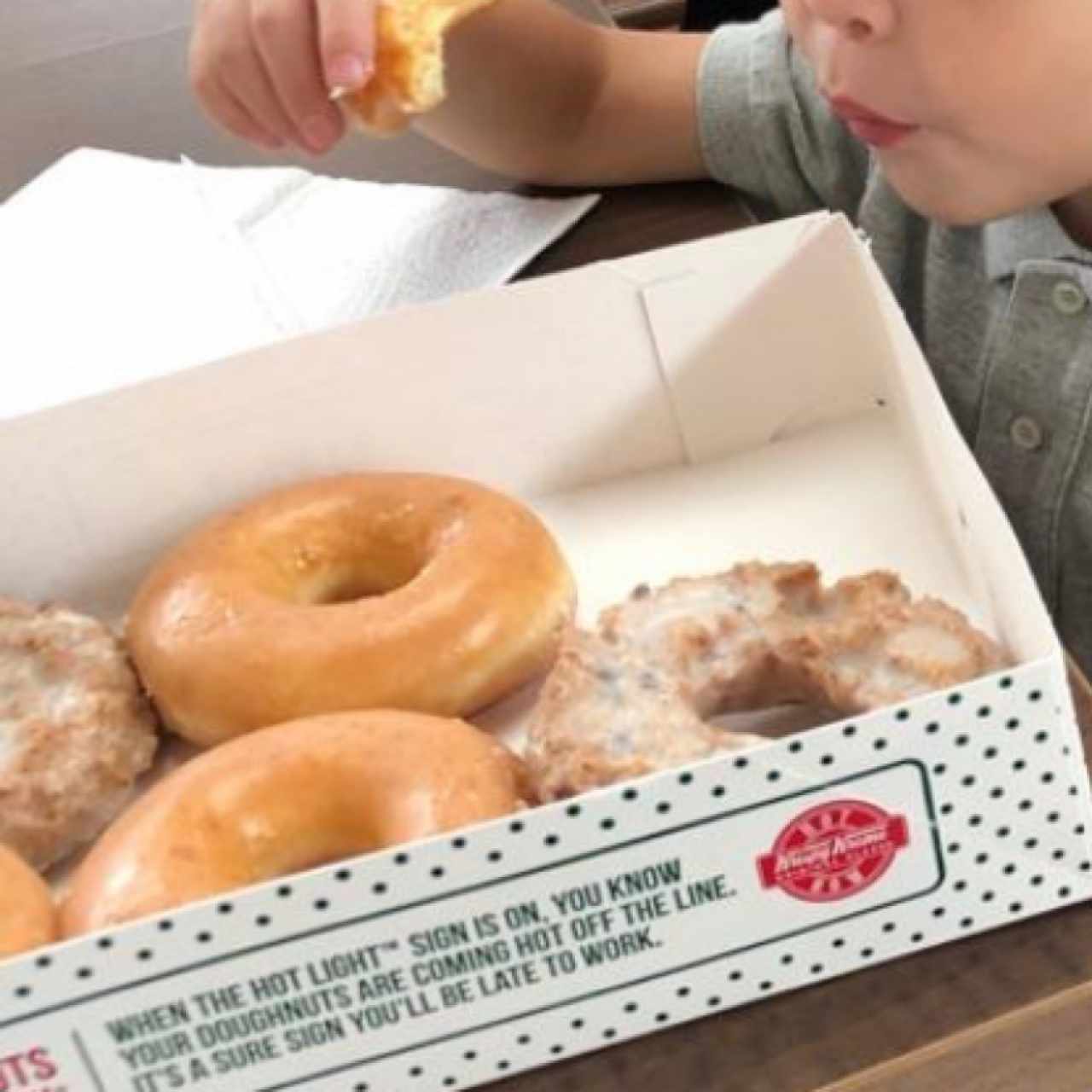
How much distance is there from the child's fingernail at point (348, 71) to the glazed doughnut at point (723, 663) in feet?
1.10

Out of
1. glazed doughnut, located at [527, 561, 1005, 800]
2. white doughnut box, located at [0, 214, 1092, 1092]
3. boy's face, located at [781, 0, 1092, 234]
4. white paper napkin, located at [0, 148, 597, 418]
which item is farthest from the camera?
white paper napkin, located at [0, 148, 597, 418]

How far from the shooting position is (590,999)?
586mm

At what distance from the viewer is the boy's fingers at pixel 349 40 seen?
36.2 inches

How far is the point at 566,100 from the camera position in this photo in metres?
1.15

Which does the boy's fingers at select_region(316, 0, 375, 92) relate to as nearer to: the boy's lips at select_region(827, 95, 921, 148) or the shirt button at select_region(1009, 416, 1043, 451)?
the boy's lips at select_region(827, 95, 921, 148)

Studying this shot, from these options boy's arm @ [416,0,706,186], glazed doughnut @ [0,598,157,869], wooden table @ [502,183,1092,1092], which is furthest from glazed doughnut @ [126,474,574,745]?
boy's arm @ [416,0,706,186]

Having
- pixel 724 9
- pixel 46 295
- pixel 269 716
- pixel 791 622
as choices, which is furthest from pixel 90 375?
pixel 724 9

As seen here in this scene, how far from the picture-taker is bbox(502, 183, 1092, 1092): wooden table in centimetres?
58

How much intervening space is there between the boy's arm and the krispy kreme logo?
2.01 feet

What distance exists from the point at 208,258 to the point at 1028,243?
47 centimetres

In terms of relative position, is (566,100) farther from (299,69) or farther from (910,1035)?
(910,1035)

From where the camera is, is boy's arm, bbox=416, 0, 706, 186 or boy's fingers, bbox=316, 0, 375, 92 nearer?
boy's fingers, bbox=316, 0, 375, 92

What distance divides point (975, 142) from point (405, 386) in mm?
276

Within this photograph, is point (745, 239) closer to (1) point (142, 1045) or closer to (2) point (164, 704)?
(2) point (164, 704)
